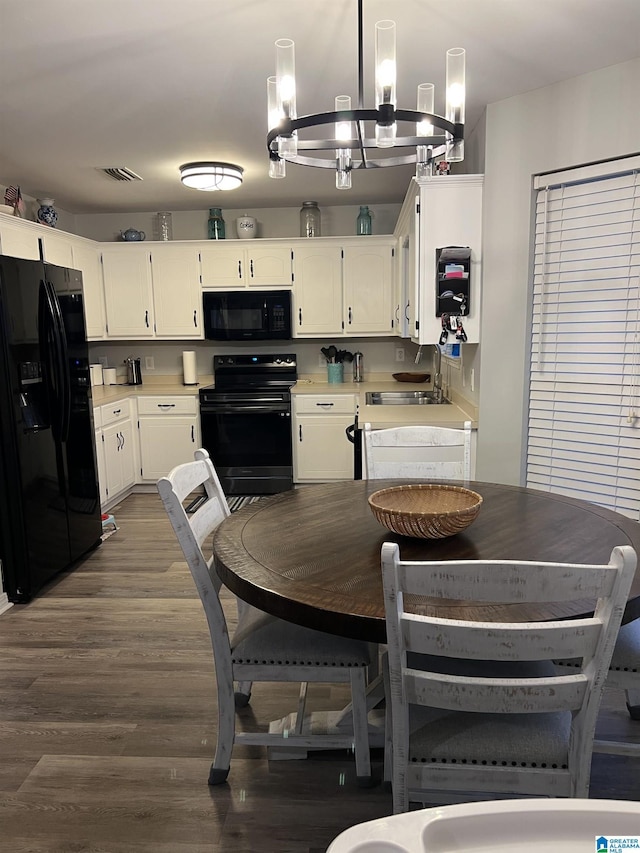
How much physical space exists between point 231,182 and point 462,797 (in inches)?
152

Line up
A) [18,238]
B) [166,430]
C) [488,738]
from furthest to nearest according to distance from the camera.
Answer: [166,430] < [18,238] < [488,738]

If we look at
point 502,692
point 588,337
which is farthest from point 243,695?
point 588,337

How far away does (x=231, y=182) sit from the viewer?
13.4 feet

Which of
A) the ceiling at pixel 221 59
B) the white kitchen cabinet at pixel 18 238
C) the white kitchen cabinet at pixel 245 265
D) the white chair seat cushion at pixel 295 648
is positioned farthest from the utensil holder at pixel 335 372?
the white chair seat cushion at pixel 295 648

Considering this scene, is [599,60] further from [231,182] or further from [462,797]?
[462,797]

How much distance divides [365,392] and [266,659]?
3.23 metres

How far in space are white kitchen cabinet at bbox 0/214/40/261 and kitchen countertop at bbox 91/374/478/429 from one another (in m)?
1.13

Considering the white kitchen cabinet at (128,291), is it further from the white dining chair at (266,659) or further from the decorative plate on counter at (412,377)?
the white dining chair at (266,659)

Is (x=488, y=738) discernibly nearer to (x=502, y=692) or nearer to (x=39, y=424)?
(x=502, y=692)

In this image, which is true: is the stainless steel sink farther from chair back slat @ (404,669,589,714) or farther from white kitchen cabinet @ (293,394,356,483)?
chair back slat @ (404,669,589,714)

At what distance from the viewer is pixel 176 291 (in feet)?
16.8

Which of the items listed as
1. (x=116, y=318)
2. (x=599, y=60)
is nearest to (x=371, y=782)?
(x=599, y=60)

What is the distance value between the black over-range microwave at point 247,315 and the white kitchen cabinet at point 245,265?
0.09 m

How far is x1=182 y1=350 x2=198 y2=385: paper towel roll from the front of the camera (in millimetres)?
5277
